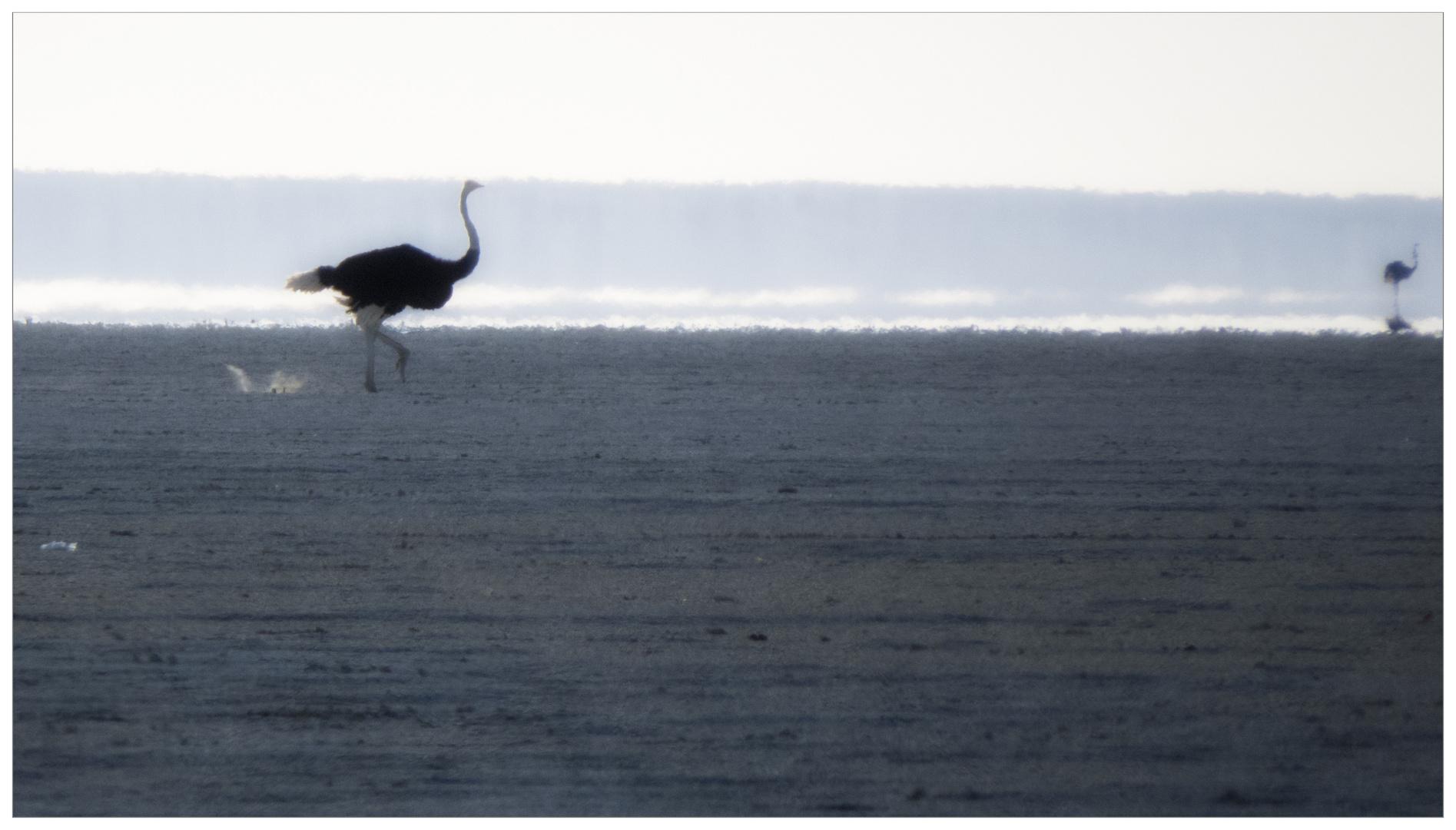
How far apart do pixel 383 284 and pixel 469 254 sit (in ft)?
3.30

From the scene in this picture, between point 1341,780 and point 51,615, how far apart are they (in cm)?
451

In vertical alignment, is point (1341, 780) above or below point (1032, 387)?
below

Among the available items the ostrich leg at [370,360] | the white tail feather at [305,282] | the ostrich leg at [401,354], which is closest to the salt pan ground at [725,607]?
the ostrich leg at [370,360]

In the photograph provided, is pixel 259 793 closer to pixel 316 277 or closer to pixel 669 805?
pixel 669 805

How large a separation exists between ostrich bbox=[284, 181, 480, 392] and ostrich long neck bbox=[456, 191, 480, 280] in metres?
0.23

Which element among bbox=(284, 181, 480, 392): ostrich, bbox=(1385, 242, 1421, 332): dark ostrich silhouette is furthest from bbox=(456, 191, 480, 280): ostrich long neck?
bbox=(1385, 242, 1421, 332): dark ostrich silhouette

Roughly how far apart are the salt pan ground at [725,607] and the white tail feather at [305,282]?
167cm

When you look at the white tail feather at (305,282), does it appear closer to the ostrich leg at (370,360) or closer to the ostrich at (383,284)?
the ostrich at (383,284)

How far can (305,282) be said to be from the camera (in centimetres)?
1095

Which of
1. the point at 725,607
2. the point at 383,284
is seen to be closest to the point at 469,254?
the point at 383,284

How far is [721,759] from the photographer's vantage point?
3.53 m

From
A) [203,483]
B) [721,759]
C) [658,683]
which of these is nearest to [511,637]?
[658,683]

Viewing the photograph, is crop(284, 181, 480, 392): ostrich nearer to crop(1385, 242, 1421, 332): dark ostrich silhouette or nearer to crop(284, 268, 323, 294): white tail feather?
crop(284, 268, 323, 294): white tail feather

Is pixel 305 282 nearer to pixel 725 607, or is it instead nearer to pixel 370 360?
pixel 370 360
